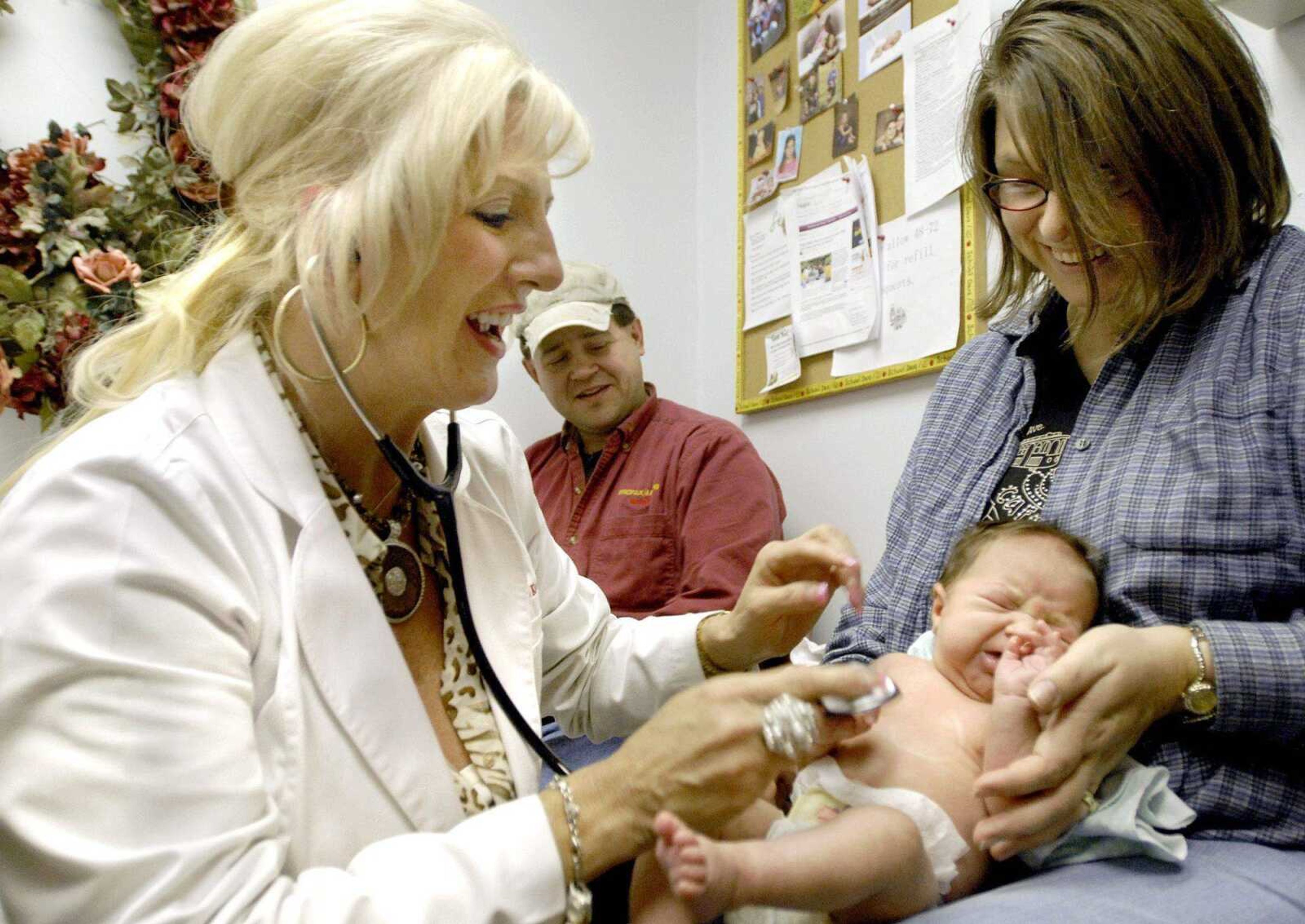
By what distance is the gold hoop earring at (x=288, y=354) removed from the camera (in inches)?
40.1

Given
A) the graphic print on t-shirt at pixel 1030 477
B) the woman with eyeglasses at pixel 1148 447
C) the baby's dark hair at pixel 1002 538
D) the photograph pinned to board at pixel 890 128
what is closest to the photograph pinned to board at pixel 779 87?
the photograph pinned to board at pixel 890 128

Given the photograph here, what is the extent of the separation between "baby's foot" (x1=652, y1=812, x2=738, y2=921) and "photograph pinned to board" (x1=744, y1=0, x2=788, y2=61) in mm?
2484

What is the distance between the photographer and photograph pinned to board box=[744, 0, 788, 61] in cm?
275

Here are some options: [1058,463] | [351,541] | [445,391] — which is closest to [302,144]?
[445,391]

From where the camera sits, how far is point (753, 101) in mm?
2891

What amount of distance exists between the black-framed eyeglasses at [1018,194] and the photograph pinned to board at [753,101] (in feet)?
5.35

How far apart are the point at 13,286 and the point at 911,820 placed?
2.31 metres

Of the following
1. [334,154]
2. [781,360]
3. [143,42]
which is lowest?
[781,360]

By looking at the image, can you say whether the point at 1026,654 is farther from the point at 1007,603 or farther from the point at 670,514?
the point at 670,514

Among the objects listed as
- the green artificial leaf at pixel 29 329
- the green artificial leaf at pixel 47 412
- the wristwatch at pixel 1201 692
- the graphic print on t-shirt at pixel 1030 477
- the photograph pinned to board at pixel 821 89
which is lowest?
the wristwatch at pixel 1201 692

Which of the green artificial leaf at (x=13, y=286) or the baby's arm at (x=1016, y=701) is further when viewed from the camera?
the green artificial leaf at (x=13, y=286)

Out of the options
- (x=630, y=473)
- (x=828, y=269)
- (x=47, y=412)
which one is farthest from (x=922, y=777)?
(x=47, y=412)

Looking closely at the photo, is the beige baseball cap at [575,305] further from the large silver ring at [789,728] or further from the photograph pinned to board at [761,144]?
the large silver ring at [789,728]

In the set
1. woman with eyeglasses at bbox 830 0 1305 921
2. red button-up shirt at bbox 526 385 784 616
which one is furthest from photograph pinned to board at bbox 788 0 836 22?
woman with eyeglasses at bbox 830 0 1305 921
